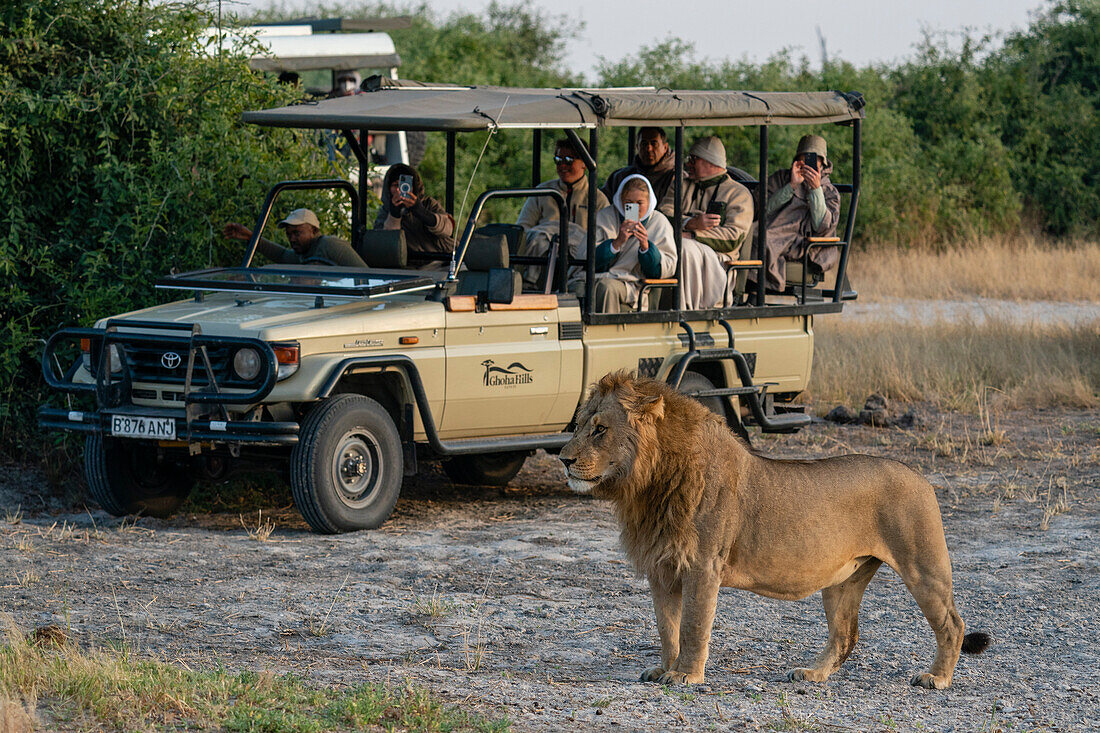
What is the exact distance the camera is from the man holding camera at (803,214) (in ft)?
32.8

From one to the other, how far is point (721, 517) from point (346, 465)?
10.3ft

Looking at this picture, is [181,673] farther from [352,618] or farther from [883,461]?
[883,461]

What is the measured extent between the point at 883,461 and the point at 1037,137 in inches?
859

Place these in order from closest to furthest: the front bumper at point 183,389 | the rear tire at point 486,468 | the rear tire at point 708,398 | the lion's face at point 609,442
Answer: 1. the lion's face at point 609,442
2. the front bumper at point 183,389
3. the rear tire at point 708,398
4. the rear tire at point 486,468

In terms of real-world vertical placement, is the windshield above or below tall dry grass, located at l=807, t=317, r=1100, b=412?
above

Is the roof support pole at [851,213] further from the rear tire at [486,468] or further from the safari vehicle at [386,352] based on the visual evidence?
the rear tire at [486,468]

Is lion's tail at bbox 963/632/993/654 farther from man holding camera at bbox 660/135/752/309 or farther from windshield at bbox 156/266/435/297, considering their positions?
man holding camera at bbox 660/135/752/309

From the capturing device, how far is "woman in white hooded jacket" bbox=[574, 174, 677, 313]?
8.93 meters

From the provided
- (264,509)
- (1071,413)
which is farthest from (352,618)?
(1071,413)

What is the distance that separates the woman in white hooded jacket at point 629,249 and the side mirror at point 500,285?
2.30ft

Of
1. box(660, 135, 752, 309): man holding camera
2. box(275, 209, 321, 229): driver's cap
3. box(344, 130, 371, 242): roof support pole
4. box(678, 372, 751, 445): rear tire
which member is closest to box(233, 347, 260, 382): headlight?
box(275, 209, 321, 229): driver's cap

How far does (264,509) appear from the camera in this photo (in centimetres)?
913

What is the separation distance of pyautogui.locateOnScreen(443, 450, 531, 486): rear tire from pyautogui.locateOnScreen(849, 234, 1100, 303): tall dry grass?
34.0ft

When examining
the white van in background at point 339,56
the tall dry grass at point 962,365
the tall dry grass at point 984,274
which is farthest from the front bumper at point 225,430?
the tall dry grass at point 984,274
